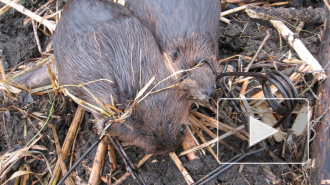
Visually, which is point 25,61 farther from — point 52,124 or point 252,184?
point 252,184

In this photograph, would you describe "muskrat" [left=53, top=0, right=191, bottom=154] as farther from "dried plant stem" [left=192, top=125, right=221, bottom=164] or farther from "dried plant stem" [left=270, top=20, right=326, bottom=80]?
"dried plant stem" [left=270, top=20, right=326, bottom=80]

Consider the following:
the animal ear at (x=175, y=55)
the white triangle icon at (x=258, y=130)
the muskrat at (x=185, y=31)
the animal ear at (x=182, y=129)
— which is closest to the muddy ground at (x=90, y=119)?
the white triangle icon at (x=258, y=130)

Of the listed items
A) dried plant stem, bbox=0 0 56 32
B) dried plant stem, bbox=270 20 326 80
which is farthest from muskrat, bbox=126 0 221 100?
dried plant stem, bbox=0 0 56 32

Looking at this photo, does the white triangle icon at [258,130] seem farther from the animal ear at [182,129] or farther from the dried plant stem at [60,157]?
the dried plant stem at [60,157]

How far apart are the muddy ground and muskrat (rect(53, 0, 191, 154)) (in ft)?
1.52

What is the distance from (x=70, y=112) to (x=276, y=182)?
2.37 m

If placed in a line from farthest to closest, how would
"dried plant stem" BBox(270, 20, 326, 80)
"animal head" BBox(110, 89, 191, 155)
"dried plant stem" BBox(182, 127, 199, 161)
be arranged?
"dried plant stem" BBox(182, 127, 199, 161)
"dried plant stem" BBox(270, 20, 326, 80)
"animal head" BBox(110, 89, 191, 155)

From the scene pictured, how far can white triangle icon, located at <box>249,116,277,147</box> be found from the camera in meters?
3.88

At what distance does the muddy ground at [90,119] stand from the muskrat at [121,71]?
18.3 inches

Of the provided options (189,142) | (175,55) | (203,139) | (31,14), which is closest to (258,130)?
(203,139)

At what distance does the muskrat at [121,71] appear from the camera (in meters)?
3.54

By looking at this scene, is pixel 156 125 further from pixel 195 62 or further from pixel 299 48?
pixel 299 48

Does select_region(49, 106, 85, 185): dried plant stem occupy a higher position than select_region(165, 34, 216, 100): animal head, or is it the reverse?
select_region(165, 34, 216, 100): animal head

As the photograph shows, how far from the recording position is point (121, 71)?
3.62 m
